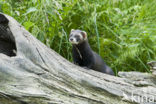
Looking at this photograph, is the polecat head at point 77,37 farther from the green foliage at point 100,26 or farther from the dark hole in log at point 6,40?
the dark hole in log at point 6,40

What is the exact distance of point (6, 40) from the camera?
2969 millimetres

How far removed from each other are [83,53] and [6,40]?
4.79 ft

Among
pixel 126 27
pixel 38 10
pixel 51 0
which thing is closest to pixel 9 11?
pixel 38 10

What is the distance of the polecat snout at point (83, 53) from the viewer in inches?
155

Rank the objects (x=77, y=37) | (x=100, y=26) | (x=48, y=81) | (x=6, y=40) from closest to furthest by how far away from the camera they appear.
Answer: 1. (x=48, y=81)
2. (x=6, y=40)
3. (x=77, y=37)
4. (x=100, y=26)

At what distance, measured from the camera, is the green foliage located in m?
4.25

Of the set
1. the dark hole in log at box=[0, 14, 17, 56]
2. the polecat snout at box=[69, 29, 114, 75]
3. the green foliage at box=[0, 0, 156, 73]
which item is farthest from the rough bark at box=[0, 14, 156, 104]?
the green foliage at box=[0, 0, 156, 73]

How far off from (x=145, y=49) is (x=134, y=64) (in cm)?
42

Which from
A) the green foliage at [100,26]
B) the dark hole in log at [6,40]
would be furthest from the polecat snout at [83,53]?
the dark hole in log at [6,40]

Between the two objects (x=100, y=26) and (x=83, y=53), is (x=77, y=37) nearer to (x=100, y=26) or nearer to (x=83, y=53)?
(x=83, y=53)

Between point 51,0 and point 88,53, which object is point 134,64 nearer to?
point 88,53

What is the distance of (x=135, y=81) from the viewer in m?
3.03

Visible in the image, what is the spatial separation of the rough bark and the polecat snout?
2.91 ft

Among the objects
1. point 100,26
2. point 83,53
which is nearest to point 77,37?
point 83,53
